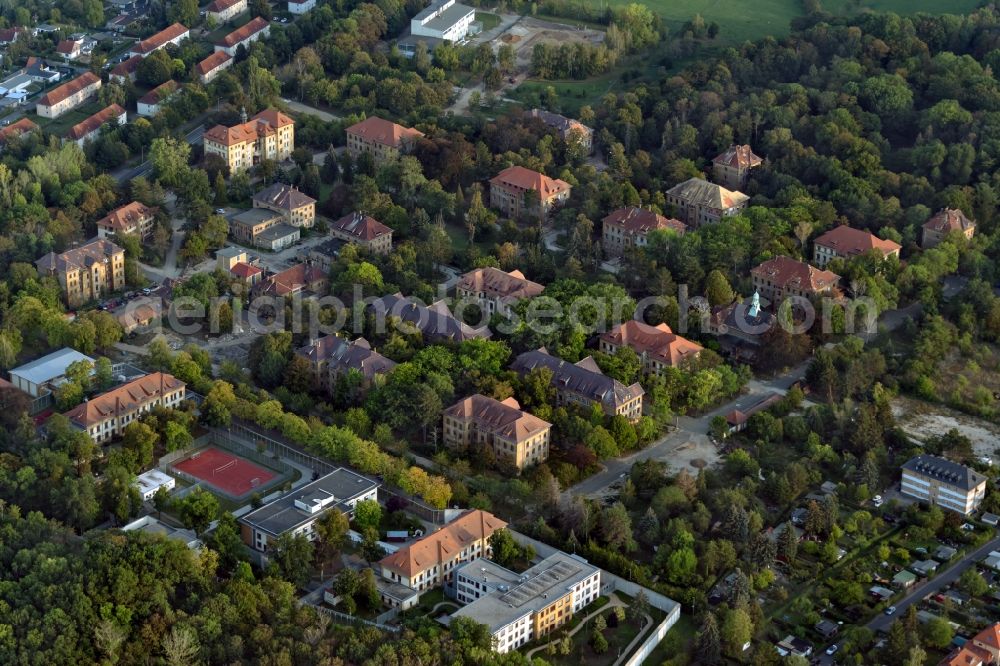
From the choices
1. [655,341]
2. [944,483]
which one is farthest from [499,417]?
[944,483]

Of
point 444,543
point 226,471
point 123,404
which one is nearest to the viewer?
point 444,543

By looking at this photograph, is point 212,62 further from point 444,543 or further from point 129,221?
point 444,543

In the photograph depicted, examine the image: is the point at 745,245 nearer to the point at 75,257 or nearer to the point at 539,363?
the point at 539,363

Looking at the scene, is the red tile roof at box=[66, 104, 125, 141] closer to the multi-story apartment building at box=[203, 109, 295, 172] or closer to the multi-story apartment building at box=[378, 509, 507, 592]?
the multi-story apartment building at box=[203, 109, 295, 172]

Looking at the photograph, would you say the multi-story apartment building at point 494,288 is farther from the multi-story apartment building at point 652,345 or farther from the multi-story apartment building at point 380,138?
the multi-story apartment building at point 380,138

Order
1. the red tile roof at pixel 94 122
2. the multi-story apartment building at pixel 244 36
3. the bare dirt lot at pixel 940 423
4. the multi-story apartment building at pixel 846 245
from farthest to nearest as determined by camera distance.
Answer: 1. the multi-story apartment building at pixel 244 36
2. the red tile roof at pixel 94 122
3. the multi-story apartment building at pixel 846 245
4. the bare dirt lot at pixel 940 423

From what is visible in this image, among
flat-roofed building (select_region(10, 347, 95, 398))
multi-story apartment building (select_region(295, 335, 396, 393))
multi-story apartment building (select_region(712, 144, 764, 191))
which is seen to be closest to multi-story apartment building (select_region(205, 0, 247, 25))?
multi-story apartment building (select_region(712, 144, 764, 191))

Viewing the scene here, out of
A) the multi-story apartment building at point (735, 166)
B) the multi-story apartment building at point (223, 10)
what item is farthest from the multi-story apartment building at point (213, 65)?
the multi-story apartment building at point (735, 166)
